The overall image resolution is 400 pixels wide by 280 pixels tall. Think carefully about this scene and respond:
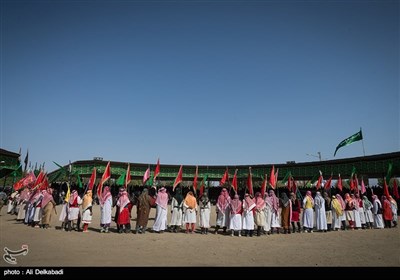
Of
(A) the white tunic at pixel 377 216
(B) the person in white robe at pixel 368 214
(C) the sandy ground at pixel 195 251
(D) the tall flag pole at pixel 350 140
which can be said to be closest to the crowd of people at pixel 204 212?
(A) the white tunic at pixel 377 216

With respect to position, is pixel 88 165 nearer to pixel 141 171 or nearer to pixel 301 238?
pixel 141 171

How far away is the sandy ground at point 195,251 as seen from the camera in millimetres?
5770

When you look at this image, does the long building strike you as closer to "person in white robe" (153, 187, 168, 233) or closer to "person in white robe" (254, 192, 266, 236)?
"person in white robe" (254, 192, 266, 236)

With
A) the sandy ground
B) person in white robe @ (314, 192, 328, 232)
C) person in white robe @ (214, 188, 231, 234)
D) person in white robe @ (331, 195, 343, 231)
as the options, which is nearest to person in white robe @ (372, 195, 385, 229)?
person in white robe @ (331, 195, 343, 231)

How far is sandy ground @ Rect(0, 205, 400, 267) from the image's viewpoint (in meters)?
5.77

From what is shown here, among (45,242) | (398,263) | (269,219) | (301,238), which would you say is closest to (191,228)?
(269,219)

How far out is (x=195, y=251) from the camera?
693cm

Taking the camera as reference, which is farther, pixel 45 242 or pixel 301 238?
pixel 301 238

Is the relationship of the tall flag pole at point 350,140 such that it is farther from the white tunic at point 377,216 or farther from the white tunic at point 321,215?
the white tunic at point 321,215

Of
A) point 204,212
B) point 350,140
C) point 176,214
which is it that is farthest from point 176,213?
point 350,140

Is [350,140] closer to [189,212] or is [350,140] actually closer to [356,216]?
[356,216]
